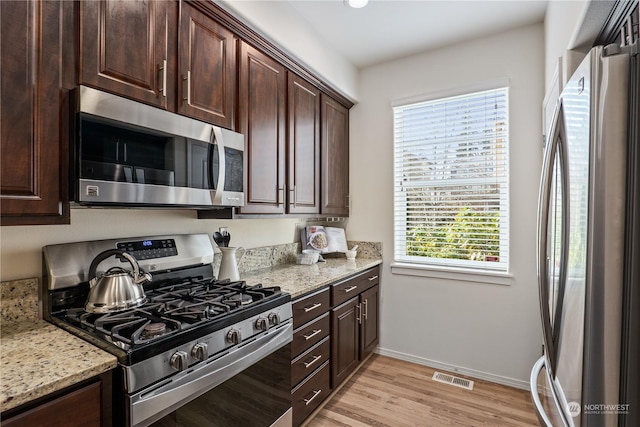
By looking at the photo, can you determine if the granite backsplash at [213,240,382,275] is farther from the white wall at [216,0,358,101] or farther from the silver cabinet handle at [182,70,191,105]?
the white wall at [216,0,358,101]

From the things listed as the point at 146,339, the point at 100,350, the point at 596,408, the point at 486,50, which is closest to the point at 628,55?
the point at 596,408

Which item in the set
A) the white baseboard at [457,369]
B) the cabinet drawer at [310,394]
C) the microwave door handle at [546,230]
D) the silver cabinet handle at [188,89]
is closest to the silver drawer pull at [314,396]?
the cabinet drawer at [310,394]

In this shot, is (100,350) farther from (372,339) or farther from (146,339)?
(372,339)

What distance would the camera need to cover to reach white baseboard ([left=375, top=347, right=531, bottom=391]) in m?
2.50

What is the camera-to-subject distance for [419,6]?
7.36 feet

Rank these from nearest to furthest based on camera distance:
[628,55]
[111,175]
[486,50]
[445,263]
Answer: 1. [628,55]
2. [111,175]
3. [486,50]
4. [445,263]

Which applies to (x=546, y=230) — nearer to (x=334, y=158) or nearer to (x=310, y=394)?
(x=310, y=394)

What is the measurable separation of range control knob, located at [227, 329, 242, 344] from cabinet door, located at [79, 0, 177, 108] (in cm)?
104

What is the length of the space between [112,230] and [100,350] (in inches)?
29.2

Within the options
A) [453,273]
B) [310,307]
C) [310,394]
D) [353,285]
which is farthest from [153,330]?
[453,273]

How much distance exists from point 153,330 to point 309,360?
1115mm

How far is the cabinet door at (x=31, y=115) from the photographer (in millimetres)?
1004

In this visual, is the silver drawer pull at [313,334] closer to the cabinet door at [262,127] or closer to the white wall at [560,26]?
the cabinet door at [262,127]

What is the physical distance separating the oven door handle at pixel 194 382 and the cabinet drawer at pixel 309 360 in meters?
0.35
